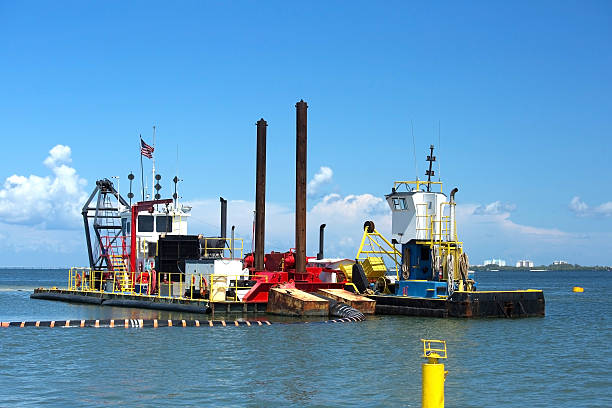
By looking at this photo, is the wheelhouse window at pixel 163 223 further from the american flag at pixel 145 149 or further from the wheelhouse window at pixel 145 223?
the american flag at pixel 145 149

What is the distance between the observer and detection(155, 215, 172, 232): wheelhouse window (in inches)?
1911

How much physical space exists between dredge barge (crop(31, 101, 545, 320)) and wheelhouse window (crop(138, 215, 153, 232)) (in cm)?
167

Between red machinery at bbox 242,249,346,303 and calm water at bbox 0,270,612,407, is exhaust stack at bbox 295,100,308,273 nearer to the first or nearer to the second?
red machinery at bbox 242,249,346,303

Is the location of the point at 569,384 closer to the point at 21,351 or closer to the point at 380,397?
the point at 380,397

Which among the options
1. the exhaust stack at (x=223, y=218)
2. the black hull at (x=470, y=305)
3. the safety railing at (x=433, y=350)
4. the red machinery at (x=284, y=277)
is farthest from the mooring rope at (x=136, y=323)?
the exhaust stack at (x=223, y=218)

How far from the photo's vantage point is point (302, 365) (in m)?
21.3

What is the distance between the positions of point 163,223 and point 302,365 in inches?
1131

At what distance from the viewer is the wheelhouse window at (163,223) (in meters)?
48.5

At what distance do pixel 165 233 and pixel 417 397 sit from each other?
33285 millimetres

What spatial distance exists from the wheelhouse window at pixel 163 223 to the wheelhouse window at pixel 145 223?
1.16 ft

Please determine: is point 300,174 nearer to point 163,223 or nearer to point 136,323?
point 136,323

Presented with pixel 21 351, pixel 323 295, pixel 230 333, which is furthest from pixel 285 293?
pixel 21 351

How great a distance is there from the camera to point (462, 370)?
20.8m

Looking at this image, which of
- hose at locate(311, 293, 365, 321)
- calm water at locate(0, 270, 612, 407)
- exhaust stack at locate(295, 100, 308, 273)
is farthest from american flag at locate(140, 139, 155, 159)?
calm water at locate(0, 270, 612, 407)
